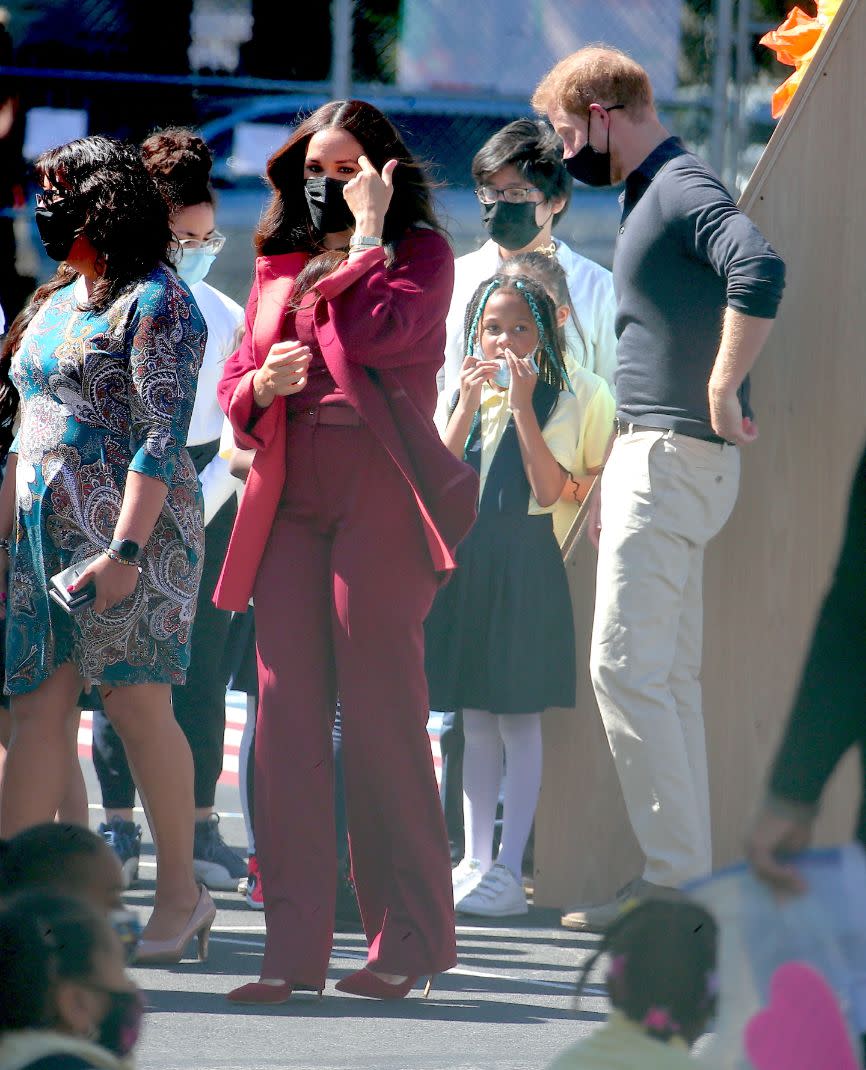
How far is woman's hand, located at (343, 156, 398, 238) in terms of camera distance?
139 inches

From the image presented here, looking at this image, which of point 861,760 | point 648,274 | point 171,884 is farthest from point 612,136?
point 861,760

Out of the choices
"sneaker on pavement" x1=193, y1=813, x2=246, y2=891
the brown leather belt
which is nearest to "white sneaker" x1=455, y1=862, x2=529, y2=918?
"sneaker on pavement" x1=193, y1=813, x2=246, y2=891

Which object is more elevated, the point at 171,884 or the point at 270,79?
the point at 270,79

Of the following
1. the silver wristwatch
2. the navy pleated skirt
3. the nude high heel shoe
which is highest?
the silver wristwatch

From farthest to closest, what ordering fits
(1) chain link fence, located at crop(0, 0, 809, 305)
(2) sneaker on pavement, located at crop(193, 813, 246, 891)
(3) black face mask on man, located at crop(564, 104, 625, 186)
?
(1) chain link fence, located at crop(0, 0, 809, 305)
(2) sneaker on pavement, located at crop(193, 813, 246, 891)
(3) black face mask on man, located at crop(564, 104, 625, 186)

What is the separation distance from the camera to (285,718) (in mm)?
3547

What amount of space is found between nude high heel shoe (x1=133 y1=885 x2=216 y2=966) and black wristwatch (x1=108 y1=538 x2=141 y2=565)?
2.42 ft

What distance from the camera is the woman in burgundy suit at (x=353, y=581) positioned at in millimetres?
3514

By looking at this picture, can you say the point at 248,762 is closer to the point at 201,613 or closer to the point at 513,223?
the point at 201,613

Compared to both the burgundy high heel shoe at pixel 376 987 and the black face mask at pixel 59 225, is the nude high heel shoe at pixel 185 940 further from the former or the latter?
the black face mask at pixel 59 225

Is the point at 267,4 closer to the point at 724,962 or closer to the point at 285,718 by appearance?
the point at 285,718

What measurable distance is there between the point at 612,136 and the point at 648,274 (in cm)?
38

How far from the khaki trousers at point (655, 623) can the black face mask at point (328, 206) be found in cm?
83

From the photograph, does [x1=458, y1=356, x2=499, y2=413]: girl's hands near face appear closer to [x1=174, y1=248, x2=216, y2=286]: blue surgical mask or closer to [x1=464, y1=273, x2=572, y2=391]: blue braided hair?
→ [x1=464, y1=273, x2=572, y2=391]: blue braided hair
